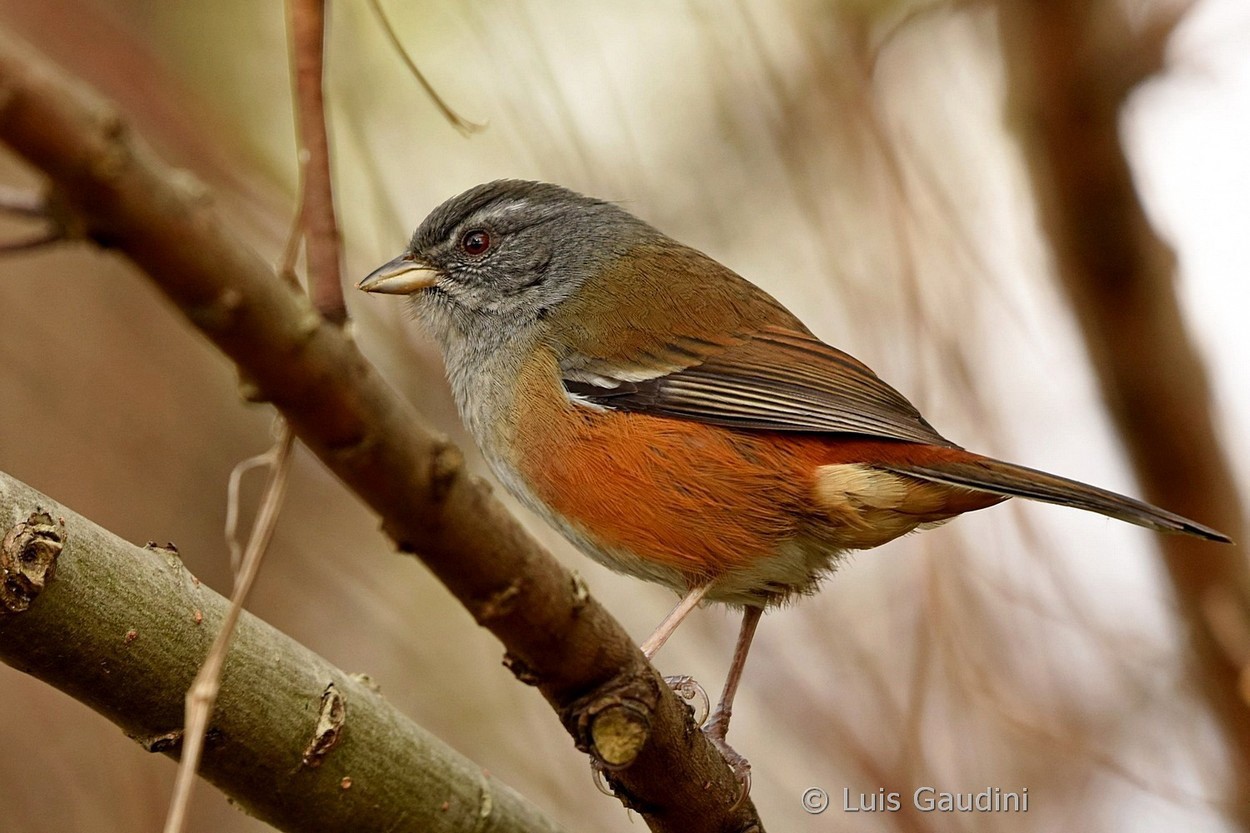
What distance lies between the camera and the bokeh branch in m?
4.07

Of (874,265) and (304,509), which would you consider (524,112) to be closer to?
(874,265)

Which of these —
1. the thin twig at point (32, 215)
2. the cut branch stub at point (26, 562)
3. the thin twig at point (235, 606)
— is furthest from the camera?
the cut branch stub at point (26, 562)

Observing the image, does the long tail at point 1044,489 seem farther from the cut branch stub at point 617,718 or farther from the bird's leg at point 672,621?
the cut branch stub at point 617,718

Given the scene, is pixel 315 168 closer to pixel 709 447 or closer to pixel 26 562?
pixel 26 562

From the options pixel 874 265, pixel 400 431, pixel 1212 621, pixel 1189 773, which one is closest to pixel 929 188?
pixel 874 265

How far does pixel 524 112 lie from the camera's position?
14.0 feet

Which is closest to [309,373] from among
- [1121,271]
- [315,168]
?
[315,168]

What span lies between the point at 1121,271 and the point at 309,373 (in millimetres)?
3592

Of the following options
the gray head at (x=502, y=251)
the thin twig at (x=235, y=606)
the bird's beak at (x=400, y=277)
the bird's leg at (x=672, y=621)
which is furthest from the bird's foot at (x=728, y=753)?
the bird's beak at (x=400, y=277)

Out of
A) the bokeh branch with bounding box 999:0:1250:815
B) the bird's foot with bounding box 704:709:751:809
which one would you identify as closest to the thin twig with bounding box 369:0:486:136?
the bird's foot with bounding box 704:709:751:809

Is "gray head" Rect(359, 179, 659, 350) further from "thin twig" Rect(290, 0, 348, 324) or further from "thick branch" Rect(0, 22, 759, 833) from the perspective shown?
"thin twig" Rect(290, 0, 348, 324)

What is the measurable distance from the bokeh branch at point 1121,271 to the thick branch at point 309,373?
9.30 feet

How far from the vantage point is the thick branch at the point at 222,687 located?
2010 millimetres

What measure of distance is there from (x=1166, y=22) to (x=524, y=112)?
220 cm
